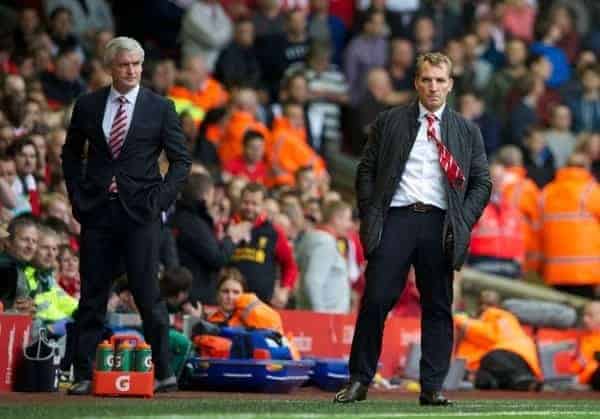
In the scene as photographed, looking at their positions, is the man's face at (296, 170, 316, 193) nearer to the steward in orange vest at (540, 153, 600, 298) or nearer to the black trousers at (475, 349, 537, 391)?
the black trousers at (475, 349, 537, 391)

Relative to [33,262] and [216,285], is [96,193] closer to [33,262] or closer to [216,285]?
Result: [33,262]

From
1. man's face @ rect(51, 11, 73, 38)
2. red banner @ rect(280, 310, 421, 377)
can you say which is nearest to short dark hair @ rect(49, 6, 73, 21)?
man's face @ rect(51, 11, 73, 38)

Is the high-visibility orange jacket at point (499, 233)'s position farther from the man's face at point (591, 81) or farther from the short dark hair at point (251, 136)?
the man's face at point (591, 81)

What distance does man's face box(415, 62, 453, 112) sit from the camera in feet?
38.0

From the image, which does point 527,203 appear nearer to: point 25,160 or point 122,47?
point 25,160

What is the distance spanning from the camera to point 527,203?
2152 centimetres

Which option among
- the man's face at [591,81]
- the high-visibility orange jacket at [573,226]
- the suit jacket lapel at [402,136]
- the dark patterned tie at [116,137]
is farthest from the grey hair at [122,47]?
the man's face at [591,81]

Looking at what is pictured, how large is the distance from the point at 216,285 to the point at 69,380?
7.36 ft

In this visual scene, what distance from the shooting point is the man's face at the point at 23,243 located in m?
13.9

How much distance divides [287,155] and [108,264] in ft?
26.4

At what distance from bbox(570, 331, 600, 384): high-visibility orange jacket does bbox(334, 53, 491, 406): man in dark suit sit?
6255 millimetres

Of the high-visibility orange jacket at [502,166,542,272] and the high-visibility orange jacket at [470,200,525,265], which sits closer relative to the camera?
the high-visibility orange jacket at [470,200,525,265]

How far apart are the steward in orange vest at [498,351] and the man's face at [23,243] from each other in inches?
187

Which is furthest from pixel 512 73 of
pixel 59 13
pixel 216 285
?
pixel 216 285
